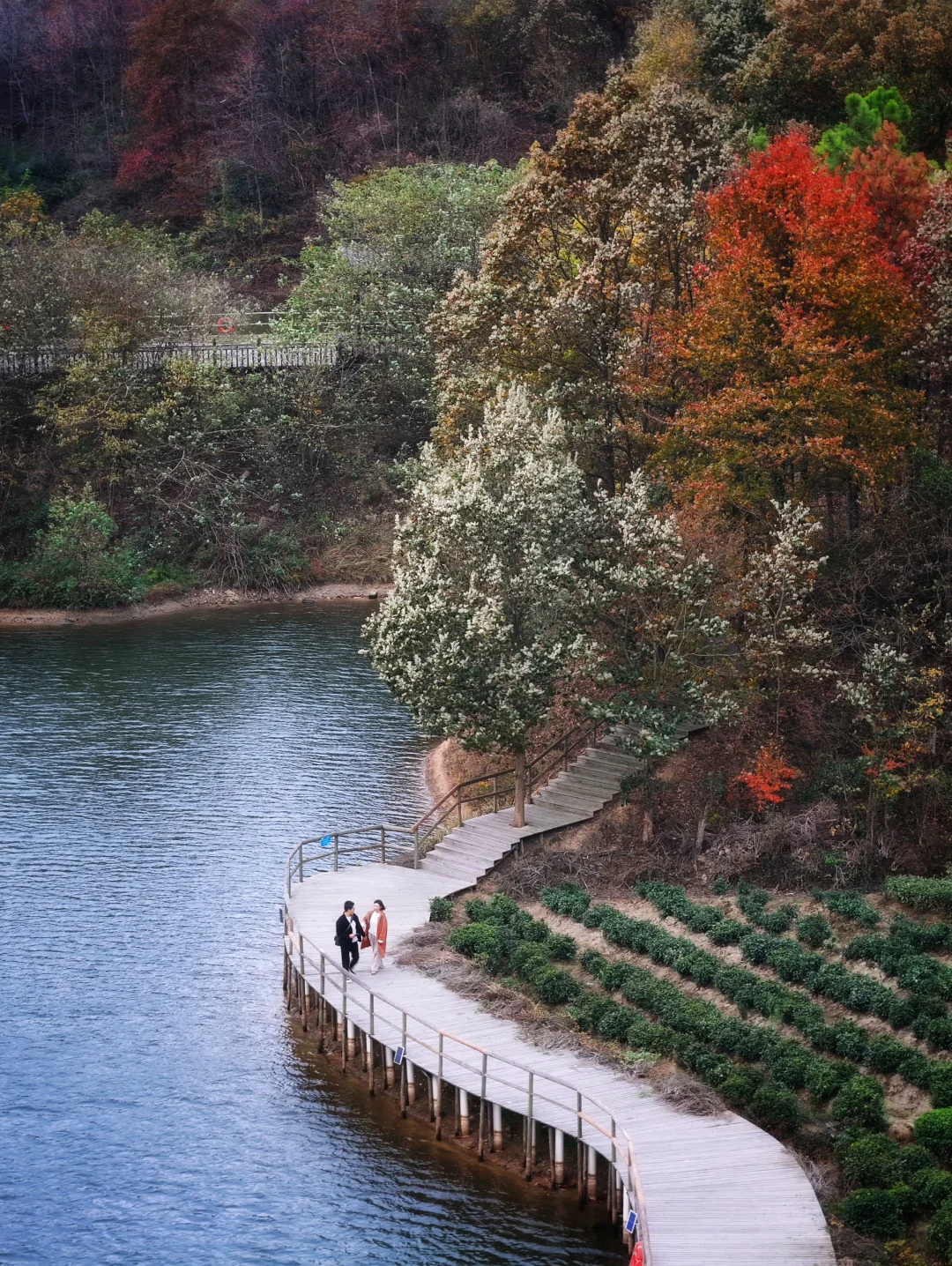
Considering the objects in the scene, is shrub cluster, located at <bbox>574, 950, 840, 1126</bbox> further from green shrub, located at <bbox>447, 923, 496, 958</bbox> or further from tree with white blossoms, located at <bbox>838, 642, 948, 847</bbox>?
tree with white blossoms, located at <bbox>838, 642, 948, 847</bbox>

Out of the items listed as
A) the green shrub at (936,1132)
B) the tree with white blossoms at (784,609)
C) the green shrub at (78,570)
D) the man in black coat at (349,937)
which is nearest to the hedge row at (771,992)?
the green shrub at (936,1132)

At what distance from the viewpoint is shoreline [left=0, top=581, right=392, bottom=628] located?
251ft

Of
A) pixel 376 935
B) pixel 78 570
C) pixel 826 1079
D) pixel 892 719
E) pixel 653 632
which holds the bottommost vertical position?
pixel 826 1079

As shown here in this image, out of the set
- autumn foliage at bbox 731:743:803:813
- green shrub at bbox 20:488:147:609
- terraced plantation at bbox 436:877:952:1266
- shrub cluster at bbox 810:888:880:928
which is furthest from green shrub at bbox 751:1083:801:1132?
green shrub at bbox 20:488:147:609

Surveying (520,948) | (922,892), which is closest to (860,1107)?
(922,892)

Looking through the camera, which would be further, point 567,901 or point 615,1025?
point 567,901

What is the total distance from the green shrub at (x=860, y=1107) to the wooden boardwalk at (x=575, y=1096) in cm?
152

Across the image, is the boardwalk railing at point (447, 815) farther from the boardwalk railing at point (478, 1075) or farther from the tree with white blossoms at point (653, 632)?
the boardwalk railing at point (478, 1075)

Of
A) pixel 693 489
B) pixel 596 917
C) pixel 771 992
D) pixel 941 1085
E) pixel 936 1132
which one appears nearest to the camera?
pixel 936 1132

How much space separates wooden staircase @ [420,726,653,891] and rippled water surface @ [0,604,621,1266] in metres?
5.05

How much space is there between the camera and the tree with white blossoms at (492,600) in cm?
3922

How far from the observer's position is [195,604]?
80.6 m

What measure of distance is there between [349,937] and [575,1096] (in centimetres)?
699

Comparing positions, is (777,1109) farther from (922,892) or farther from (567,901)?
(567,901)
